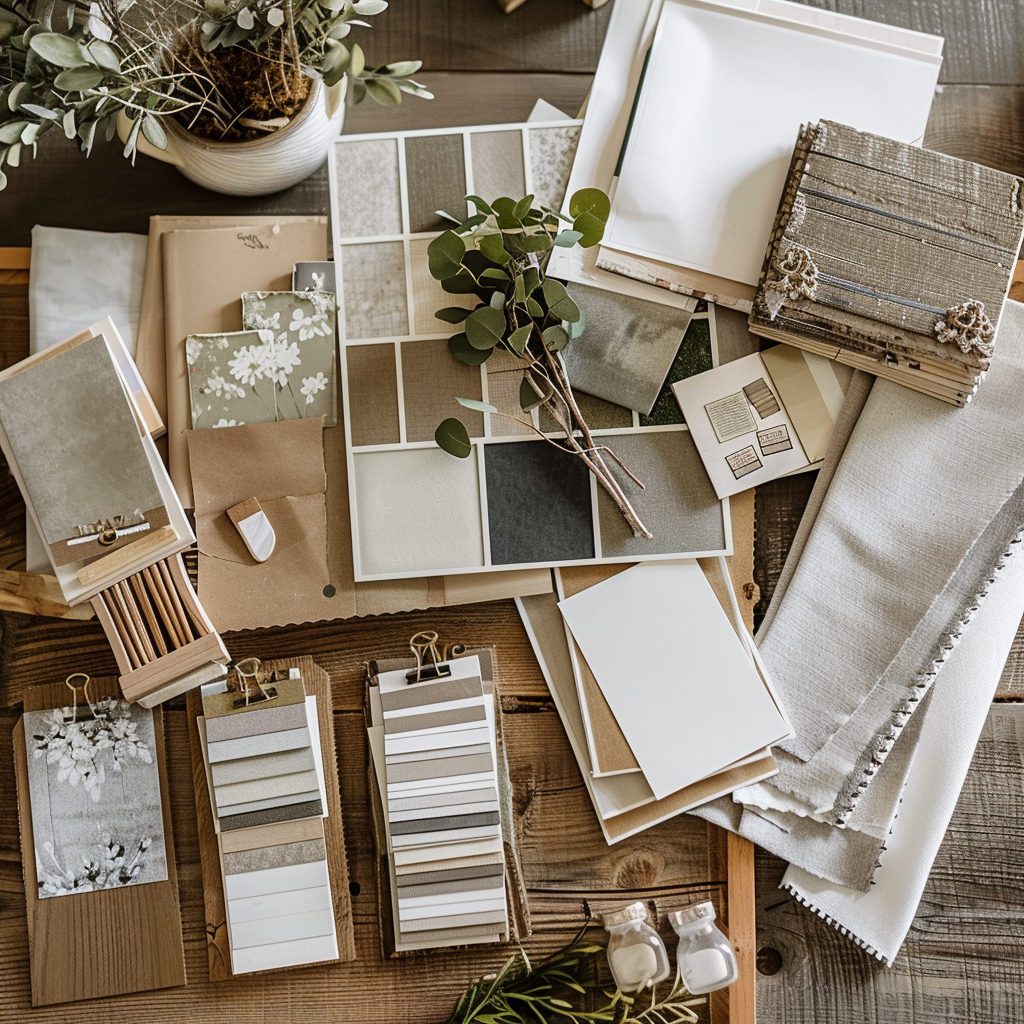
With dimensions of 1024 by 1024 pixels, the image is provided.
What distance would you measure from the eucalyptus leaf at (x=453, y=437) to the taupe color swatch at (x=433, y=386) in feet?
0.18

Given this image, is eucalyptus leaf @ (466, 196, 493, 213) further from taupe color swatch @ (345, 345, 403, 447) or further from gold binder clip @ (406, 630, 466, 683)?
gold binder clip @ (406, 630, 466, 683)

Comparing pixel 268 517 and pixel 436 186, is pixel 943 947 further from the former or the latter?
pixel 436 186

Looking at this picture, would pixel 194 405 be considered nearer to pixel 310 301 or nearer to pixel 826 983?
pixel 310 301

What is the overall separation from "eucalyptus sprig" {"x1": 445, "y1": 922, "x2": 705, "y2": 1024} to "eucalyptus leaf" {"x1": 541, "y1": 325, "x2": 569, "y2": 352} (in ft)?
2.35

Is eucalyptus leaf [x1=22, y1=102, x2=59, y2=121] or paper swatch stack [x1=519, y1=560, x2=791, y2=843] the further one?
paper swatch stack [x1=519, y1=560, x2=791, y2=843]

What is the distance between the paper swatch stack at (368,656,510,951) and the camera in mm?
1059

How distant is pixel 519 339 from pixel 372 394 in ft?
0.69

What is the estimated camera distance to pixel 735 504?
110 centimetres

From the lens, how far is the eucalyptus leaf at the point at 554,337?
1025mm

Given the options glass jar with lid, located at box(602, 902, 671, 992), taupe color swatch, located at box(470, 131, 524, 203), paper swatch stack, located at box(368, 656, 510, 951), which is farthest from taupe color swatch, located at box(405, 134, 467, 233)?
glass jar with lid, located at box(602, 902, 671, 992)

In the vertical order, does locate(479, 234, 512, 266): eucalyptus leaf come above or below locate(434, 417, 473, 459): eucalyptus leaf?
above

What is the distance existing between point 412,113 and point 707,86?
0.38 m

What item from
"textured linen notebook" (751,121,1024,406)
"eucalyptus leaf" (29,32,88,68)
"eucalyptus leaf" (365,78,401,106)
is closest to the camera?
"eucalyptus leaf" (29,32,88,68)

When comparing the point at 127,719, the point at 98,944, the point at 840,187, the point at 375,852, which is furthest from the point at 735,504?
A: the point at 98,944
